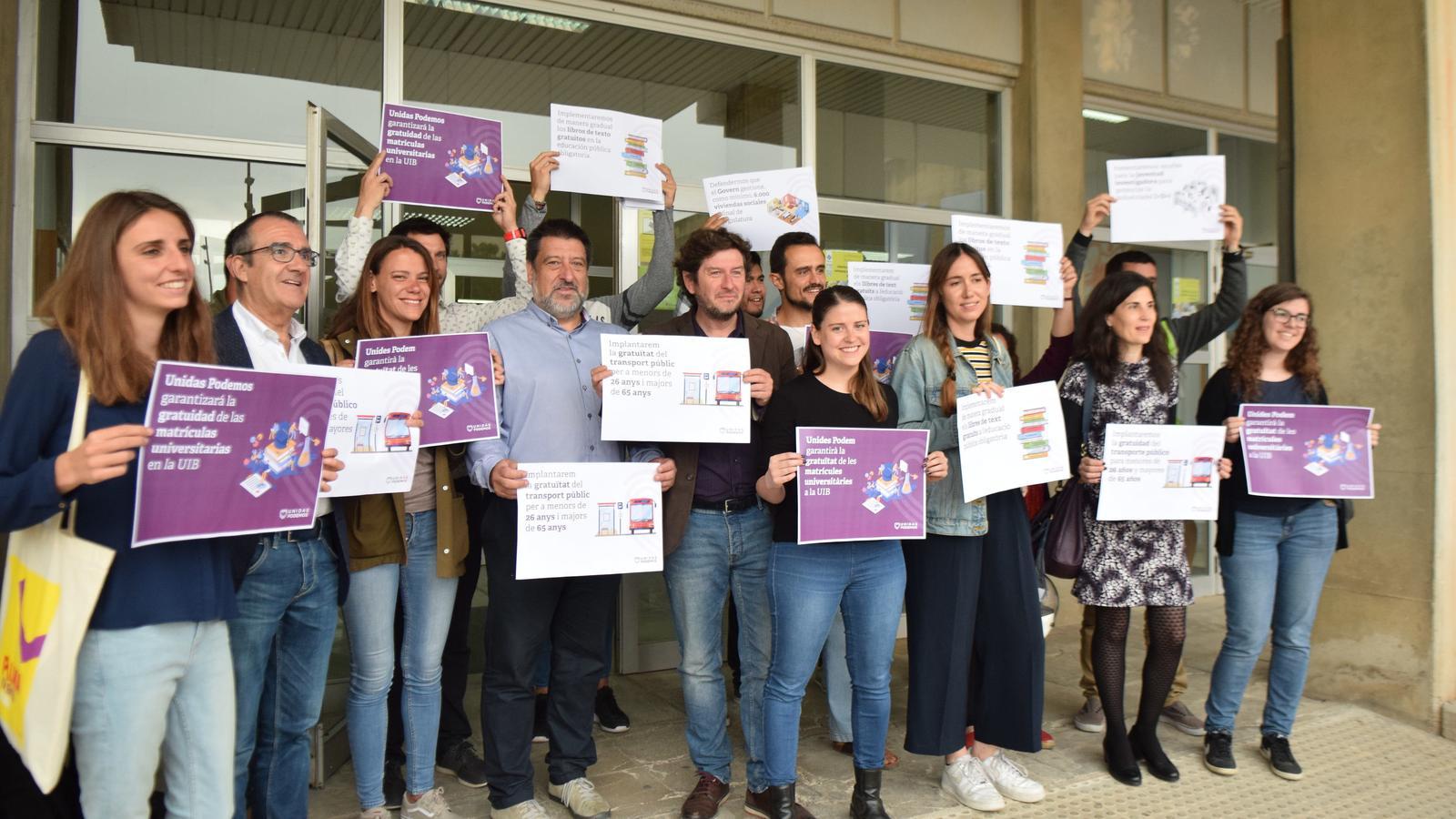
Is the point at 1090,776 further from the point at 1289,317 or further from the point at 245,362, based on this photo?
the point at 245,362

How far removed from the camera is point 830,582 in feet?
10.4

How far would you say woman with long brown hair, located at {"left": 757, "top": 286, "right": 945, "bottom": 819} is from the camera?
10.4 feet

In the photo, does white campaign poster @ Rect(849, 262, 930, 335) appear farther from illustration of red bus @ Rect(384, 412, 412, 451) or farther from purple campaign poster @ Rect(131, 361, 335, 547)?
purple campaign poster @ Rect(131, 361, 335, 547)

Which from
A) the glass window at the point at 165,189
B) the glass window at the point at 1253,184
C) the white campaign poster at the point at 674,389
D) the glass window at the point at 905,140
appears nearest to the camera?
the white campaign poster at the point at 674,389

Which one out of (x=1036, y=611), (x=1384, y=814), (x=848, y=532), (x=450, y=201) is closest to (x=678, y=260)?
(x=450, y=201)

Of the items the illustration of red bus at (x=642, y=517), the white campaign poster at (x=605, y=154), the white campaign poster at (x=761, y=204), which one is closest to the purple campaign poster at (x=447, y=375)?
the illustration of red bus at (x=642, y=517)

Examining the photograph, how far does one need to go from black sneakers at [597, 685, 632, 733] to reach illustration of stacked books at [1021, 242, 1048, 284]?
269 centimetres

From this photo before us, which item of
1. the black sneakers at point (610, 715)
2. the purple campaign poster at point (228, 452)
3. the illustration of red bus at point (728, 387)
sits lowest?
the black sneakers at point (610, 715)

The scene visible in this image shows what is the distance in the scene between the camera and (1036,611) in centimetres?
352

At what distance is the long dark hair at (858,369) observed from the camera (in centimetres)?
324

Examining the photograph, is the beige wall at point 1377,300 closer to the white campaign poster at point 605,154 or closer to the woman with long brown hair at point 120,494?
the white campaign poster at point 605,154

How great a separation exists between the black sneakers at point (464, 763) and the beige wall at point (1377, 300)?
164 inches

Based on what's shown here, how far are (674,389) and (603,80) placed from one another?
2728mm

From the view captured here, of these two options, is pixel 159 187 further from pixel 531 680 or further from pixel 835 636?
pixel 835 636
